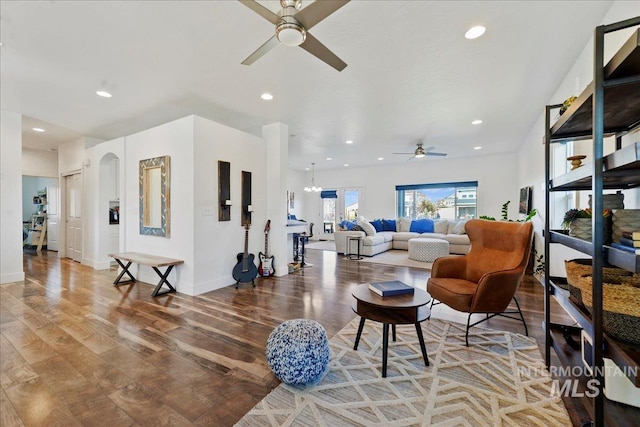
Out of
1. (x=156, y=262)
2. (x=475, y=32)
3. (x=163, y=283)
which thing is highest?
(x=475, y=32)

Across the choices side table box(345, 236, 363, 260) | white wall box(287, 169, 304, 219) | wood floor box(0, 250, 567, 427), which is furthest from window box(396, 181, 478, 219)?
wood floor box(0, 250, 567, 427)

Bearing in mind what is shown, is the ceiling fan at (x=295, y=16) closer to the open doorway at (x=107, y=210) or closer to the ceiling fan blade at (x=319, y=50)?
the ceiling fan blade at (x=319, y=50)

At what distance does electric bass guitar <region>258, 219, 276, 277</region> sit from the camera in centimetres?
465

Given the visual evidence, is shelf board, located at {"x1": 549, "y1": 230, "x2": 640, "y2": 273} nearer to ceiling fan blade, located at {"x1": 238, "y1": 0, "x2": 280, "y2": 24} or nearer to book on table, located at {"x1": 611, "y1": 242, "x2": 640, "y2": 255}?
book on table, located at {"x1": 611, "y1": 242, "x2": 640, "y2": 255}

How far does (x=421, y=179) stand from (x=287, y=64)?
23.2 feet

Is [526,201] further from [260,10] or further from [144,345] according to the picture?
[144,345]

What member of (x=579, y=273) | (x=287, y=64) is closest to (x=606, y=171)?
(x=579, y=273)

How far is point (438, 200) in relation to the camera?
28.9ft

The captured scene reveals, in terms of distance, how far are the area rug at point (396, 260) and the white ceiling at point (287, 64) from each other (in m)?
2.84

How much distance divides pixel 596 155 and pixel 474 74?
7.82 ft

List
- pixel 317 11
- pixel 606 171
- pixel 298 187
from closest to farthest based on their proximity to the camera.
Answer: pixel 606 171
pixel 317 11
pixel 298 187

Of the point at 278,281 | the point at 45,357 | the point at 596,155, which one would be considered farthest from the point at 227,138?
the point at 596,155

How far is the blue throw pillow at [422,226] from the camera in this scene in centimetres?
812

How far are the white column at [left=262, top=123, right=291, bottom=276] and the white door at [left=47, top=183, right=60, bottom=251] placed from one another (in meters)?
6.39
